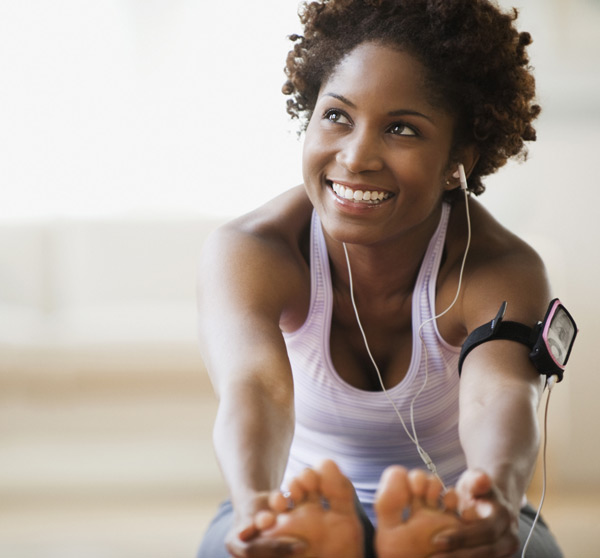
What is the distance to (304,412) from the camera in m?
1.36

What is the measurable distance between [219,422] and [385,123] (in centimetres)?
44

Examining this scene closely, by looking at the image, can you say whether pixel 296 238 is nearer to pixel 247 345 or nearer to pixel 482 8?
pixel 247 345

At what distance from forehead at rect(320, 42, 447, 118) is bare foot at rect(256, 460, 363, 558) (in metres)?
0.51

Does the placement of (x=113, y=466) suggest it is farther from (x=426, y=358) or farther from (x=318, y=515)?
(x=318, y=515)

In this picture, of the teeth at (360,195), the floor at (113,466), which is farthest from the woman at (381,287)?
the floor at (113,466)

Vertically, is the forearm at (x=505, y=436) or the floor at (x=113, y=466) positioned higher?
the forearm at (x=505, y=436)

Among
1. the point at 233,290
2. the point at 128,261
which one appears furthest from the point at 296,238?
the point at 128,261

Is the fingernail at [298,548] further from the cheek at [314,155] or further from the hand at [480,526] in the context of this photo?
the cheek at [314,155]

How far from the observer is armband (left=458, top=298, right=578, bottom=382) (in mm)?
1134

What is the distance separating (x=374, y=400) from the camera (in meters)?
1.31

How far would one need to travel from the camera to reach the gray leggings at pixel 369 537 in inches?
46.8

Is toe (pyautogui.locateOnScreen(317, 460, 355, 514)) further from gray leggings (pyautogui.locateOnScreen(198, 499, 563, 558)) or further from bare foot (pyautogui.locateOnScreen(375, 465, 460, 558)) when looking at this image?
gray leggings (pyautogui.locateOnScreen(198, 499, 563, 558))

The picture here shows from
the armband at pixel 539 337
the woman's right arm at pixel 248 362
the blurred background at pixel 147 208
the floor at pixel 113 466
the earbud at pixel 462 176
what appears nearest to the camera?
the woman's right arm at pixel 248 362

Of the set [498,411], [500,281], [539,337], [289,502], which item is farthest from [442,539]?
[500,281]
